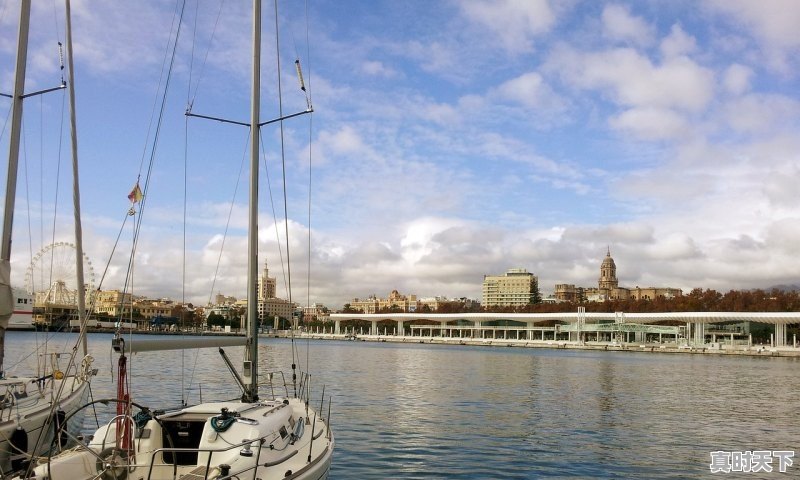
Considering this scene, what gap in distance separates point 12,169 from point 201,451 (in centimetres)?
1225

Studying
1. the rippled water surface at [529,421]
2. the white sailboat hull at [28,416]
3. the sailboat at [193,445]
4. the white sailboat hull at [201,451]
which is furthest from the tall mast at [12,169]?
the rippled water surface at [529,421]

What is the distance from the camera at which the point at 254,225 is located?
1925 cm

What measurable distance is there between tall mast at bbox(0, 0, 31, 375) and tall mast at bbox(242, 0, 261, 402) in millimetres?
6357

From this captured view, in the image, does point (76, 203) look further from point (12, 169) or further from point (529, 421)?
point (529, 421)

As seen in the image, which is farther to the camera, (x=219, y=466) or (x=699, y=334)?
(x=699, y=334)

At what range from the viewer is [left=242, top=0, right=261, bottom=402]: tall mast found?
18688 mm

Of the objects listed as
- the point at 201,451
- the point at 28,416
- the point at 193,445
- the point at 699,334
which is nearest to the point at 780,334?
the point at 699,334

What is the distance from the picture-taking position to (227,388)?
4644cm

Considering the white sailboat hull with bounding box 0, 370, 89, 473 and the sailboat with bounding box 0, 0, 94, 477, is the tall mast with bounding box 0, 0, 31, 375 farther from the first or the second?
the white sailboat hull with bounding box 0, 370, 89, 473

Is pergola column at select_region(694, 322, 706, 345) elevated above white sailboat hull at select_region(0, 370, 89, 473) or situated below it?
below

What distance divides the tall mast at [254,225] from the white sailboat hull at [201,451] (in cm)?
241

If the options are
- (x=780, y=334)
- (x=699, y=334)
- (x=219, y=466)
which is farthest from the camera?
(x=699, y=334)

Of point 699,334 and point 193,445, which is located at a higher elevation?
point 193,445

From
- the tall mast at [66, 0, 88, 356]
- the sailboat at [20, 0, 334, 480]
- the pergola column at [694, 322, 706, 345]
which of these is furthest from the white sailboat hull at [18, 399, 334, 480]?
the pergola column at [694, 322, 706, 345]
